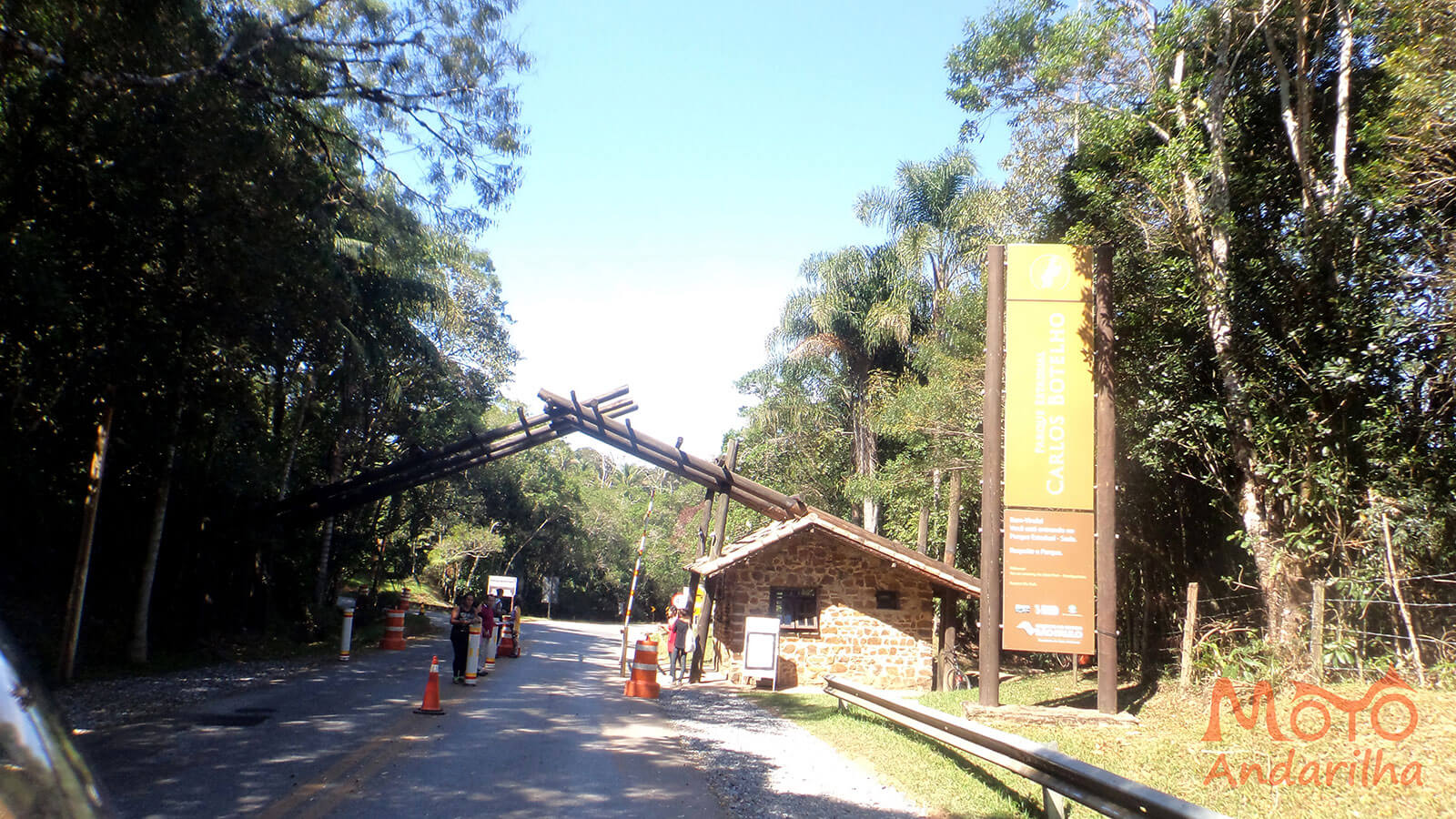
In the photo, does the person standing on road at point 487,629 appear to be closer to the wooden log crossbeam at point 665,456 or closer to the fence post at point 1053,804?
the wooden log crossbeam at point 665,456

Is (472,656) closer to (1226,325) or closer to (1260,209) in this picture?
(1226,325)

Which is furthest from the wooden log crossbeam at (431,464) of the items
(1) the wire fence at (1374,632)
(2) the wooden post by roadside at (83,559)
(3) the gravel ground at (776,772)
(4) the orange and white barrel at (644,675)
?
(1) the wire fence at (1374,632)

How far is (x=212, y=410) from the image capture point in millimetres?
15570

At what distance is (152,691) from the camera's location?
40.5 feet

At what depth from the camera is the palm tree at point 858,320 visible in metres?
27.9

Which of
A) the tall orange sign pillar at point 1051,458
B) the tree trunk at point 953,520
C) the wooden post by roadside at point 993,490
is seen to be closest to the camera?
the tall orange sign pillar at point 1051,458

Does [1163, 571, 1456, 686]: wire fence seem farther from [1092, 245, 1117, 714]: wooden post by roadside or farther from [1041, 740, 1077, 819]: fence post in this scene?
[1041, 740, 1077, 819]: fence post

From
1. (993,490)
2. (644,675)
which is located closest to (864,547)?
(644,675)

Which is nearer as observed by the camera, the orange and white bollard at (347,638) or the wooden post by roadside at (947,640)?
the orange and white bollard at (347,638)

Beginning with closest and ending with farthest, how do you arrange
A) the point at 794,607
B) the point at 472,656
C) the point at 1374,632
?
the point at 1374,632, the point at 472,656, the point at 794,607

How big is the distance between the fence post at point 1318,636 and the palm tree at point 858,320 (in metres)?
18.0

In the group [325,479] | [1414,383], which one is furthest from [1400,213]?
[325,479]

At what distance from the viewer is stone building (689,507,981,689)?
65.9 feet

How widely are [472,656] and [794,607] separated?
7.65 metres
